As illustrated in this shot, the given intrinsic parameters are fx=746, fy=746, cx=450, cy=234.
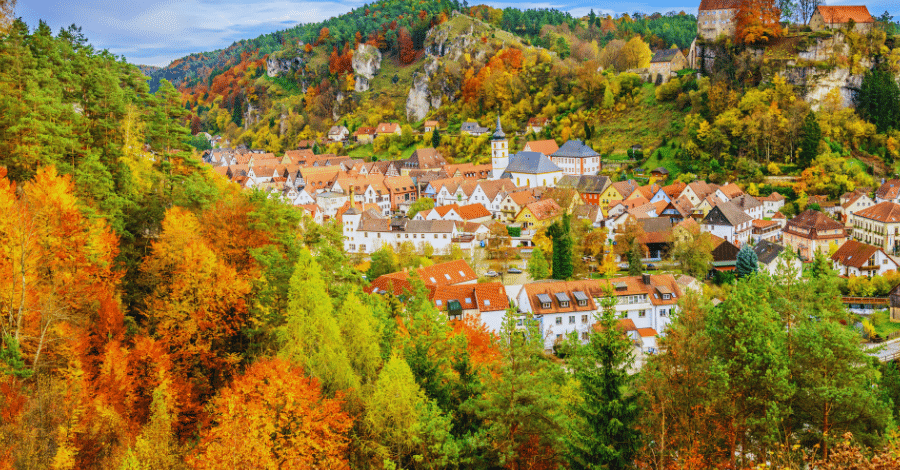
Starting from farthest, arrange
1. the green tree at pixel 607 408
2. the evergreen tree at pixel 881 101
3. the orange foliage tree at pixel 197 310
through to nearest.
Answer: the evergreen tree at pixel 881 101
the orange foliage tree at pixel 197 310
the green tree at pixel 607 408

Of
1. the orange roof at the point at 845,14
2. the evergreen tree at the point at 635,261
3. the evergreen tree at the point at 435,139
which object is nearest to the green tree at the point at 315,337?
the evergreen tree at the point at 635,261

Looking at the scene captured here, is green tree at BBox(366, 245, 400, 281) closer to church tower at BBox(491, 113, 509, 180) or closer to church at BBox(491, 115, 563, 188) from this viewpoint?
church at BBox(491, 115, 563, 188)

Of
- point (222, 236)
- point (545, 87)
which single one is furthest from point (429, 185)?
point (222, 236)

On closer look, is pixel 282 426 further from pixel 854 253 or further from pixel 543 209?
pixel 543 209

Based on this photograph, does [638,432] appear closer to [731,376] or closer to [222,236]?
[731,376]

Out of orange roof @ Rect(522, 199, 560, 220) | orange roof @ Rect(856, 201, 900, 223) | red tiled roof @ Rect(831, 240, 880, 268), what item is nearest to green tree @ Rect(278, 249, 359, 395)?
red tiled roof @ Rect(831, 240, 880, 268)

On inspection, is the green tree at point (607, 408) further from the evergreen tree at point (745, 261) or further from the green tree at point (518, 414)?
the evergreen tree at point (745, 261)

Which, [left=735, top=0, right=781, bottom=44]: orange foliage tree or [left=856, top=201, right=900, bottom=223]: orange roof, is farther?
[left=735, top=0, right=781, bottom=44]: orange foliage tree
